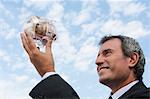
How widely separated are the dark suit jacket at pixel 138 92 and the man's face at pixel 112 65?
29 centimetres

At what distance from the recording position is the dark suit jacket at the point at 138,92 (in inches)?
175

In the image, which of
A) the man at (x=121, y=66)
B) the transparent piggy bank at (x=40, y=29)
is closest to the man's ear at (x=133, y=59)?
the man at (x=121, y=66)

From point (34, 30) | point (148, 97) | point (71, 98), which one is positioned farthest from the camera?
point (34, 30)

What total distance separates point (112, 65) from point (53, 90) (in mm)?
1720

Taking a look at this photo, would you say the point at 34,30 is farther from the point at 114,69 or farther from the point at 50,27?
the point at 114,69

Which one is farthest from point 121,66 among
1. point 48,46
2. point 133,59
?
point 48,46

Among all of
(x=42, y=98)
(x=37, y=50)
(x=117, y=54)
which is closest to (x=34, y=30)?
(x=37, y=50)

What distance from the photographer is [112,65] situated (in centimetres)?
541

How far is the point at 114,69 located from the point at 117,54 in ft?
1.20

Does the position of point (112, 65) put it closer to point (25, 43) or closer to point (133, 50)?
point (133, 50)

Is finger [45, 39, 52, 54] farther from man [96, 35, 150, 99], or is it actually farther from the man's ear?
the man's ear

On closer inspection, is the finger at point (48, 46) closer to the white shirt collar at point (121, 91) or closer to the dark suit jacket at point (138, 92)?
the dark suit jacket at point (138, 92)

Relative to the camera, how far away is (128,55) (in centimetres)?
565

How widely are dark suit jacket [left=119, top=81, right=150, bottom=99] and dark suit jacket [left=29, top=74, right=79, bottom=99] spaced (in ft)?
3.23
